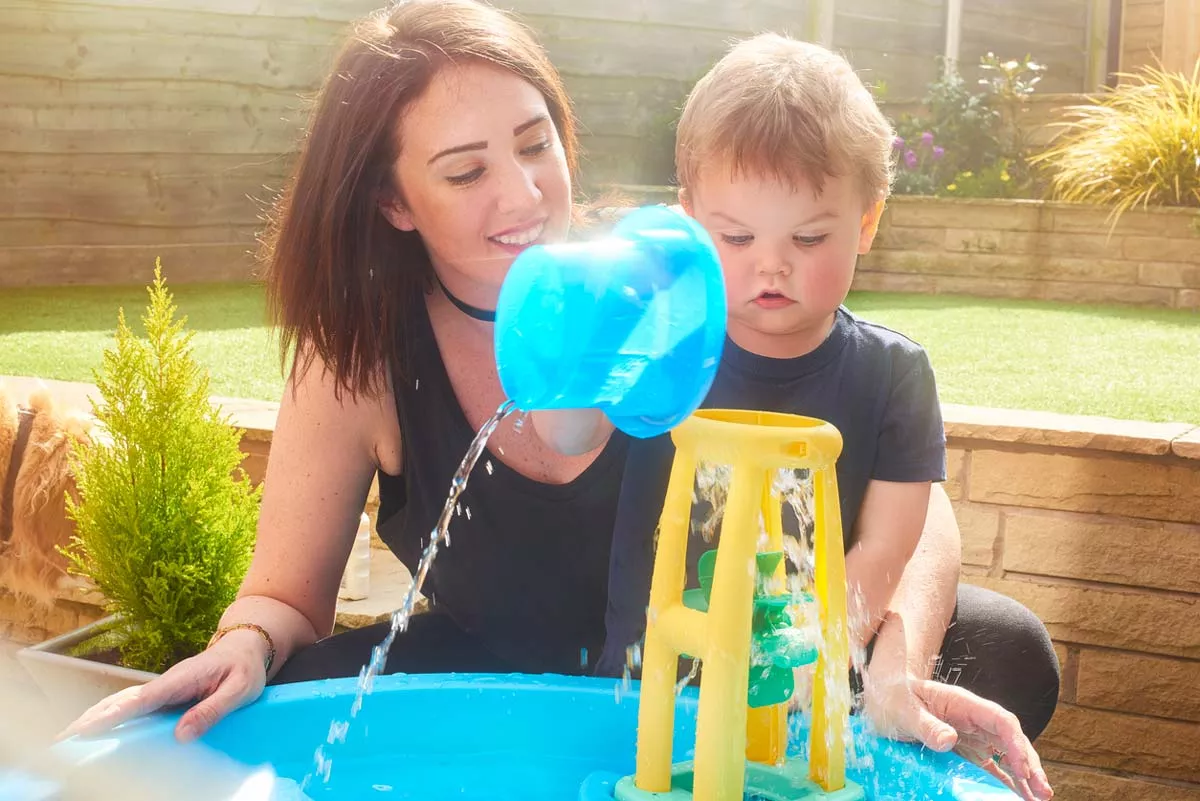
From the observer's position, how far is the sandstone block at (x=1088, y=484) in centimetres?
244

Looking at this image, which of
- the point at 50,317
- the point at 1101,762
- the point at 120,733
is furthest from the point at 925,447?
the point at 50,317

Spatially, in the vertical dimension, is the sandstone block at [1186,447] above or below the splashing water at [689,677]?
above

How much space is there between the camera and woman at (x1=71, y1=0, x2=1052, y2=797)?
1.85 m

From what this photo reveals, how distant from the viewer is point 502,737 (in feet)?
4.98

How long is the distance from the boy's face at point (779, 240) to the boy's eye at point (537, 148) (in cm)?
35

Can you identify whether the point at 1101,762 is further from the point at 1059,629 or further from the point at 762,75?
the point at 762,75

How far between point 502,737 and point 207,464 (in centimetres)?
141

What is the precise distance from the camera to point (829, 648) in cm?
116

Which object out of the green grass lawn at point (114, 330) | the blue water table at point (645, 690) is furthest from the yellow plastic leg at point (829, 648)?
the green grass lawn at point (114, 330)

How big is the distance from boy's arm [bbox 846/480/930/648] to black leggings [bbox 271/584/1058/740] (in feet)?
0.97

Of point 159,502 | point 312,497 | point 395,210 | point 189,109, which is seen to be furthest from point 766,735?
point 189,109

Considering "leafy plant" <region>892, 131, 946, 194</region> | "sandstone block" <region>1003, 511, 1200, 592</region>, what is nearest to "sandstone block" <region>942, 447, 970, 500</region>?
"sandstone block" <region>1003, 511, 1200, 592</region>

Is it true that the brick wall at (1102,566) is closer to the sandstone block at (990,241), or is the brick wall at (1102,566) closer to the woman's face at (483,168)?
the woman's face at (483,168)

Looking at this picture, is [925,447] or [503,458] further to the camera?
[503,458]
